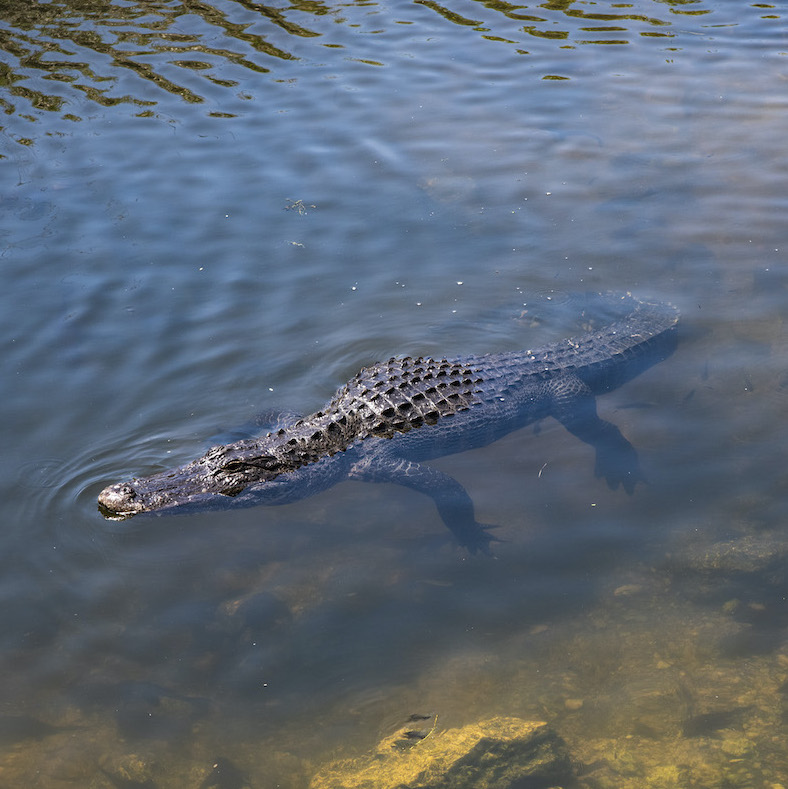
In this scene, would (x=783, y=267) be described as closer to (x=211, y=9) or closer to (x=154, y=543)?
(x=154, y=543)

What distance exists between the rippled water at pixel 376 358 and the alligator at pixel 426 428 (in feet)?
0.52

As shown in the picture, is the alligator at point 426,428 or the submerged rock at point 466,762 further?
the alligator at point 426,428

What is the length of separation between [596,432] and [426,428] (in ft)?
4.38

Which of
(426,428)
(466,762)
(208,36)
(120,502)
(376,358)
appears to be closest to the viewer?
(466,762)

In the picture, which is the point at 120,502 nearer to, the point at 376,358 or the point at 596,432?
the point at 376,358

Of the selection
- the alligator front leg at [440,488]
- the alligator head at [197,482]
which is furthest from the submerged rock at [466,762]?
the alligator head at [197,482]

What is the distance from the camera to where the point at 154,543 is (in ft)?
19.4

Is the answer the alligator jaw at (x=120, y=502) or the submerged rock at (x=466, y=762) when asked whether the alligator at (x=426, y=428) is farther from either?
the submerged rock at (x=466, y=762)

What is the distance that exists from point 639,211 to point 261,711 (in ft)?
21.9

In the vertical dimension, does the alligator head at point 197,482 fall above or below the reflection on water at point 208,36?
below

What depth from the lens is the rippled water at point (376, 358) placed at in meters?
4.85

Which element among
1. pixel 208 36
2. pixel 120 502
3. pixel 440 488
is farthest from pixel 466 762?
pixel 208 36

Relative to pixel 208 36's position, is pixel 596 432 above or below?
below

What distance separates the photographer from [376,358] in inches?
302
